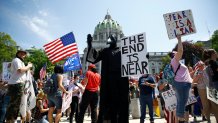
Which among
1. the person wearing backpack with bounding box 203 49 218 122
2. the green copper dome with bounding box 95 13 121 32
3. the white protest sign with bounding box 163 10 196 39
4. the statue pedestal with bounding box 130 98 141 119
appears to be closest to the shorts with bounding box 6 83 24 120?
the white protest sign with bounding box 163 10 196 39

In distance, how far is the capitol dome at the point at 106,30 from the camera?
121750 mm

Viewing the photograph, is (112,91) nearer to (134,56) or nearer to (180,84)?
(134,56)

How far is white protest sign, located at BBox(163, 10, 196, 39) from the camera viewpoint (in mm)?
5977

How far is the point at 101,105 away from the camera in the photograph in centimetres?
486

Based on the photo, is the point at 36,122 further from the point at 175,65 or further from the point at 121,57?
the point at 175,65

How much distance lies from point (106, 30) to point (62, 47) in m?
110

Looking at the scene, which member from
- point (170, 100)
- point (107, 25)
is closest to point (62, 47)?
point (170, 100)

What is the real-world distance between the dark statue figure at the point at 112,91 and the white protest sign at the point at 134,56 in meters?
0.17

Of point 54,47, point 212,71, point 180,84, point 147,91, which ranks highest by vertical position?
point 54,47

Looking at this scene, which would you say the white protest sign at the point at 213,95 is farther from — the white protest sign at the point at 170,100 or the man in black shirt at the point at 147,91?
the man in black shirt at the point at 147,91

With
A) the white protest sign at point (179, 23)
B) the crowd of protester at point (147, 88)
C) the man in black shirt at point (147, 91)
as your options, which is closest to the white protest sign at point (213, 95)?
the crowd of protester at point (147, 88)

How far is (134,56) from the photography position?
531cm

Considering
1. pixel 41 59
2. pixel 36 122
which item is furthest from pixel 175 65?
pixel 41 59

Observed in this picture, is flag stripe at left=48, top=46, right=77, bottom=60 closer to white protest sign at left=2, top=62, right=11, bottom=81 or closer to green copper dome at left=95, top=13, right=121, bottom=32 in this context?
white protest sign at left=2, top=62, right=11, bottom=81
